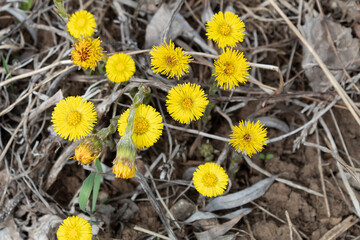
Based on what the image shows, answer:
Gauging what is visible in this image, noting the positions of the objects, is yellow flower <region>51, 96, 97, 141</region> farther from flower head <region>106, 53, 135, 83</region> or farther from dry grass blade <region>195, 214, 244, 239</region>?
dry grass blade <region>195, 214, 244, 239</region>

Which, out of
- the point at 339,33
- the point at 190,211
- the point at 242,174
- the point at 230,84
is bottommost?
the point at 190,211

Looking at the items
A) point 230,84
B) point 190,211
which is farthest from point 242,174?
point 230,84

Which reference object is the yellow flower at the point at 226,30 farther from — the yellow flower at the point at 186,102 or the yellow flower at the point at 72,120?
the yellow flower at the point at 72,120

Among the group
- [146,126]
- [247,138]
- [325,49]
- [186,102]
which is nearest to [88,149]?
[146,126]

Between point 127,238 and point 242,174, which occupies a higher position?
point 242,174

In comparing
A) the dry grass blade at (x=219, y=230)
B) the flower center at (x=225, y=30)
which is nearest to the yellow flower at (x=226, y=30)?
the flower center at (x=225, y=30)

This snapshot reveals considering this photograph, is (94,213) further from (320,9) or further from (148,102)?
(320,9)

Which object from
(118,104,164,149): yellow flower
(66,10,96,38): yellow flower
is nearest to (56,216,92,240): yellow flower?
(118,104,164,149): yellow flower
